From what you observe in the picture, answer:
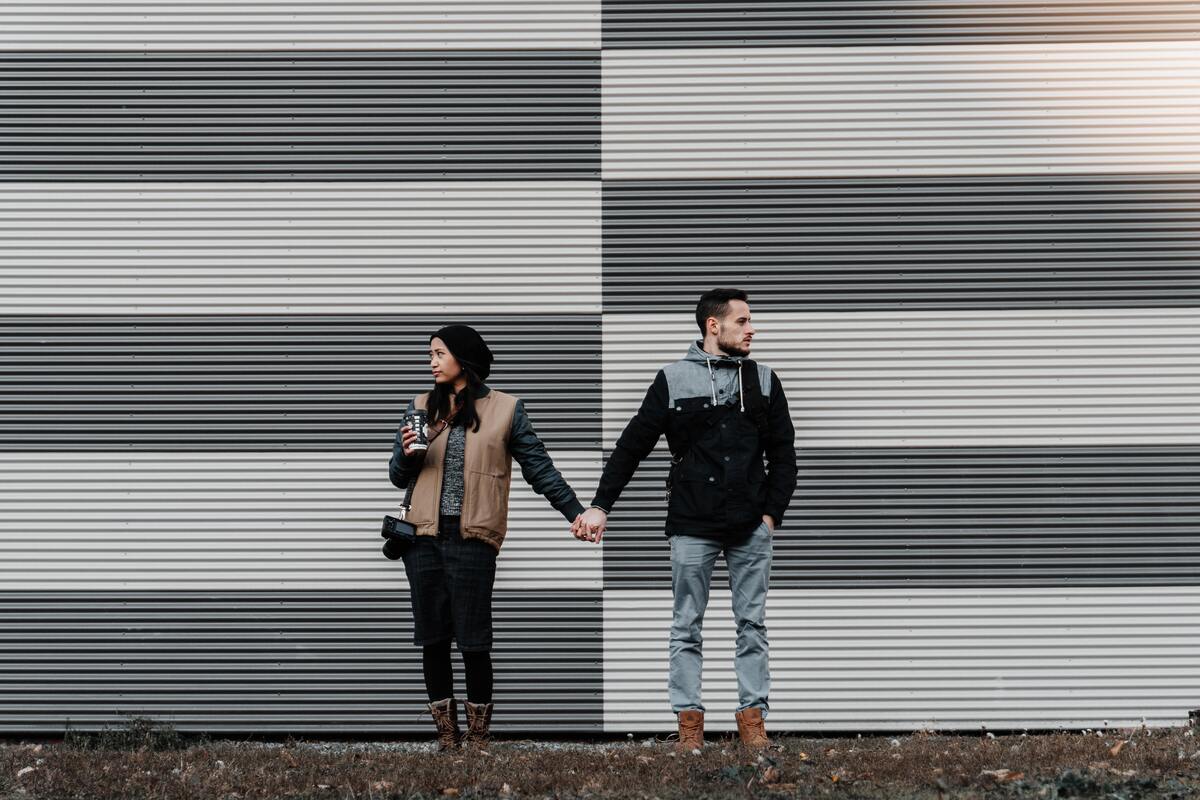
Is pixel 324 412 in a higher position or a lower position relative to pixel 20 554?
higher

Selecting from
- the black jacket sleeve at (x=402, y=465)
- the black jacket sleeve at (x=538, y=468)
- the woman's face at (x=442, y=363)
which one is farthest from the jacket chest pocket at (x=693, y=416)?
the black jacket sleeve at (x=402, y=465)

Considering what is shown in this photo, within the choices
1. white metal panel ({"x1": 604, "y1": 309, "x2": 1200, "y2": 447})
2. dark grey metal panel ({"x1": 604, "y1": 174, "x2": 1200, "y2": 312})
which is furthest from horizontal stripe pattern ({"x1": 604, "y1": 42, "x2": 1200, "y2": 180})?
white metal panel ({"x1": 604, "y1": 309, "x2": 1200, "y2": 447})

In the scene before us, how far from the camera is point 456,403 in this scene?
582 cm

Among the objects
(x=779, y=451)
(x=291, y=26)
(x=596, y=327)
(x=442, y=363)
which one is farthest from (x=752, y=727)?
(x=291, y=26)

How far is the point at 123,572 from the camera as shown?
22.9ft

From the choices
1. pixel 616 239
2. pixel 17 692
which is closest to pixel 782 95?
pixel 616 239

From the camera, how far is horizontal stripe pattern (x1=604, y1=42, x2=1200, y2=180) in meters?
7.10

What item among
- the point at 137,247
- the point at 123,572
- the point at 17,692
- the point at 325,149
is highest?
the point at 325,149

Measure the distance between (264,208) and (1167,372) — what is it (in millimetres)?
5578

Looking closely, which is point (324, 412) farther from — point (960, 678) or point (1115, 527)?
point (1115, 527)

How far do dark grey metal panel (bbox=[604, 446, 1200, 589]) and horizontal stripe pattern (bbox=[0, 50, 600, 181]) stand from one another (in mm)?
2335

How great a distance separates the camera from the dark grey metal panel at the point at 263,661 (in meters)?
6.88

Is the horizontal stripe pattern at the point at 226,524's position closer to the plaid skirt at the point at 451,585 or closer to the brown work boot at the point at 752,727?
the plaid skirt at the point at 451,585

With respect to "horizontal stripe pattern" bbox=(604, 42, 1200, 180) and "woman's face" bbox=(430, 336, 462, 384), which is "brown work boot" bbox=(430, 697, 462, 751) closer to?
"woman's face" bbox=(430, 336, 462, 384)
